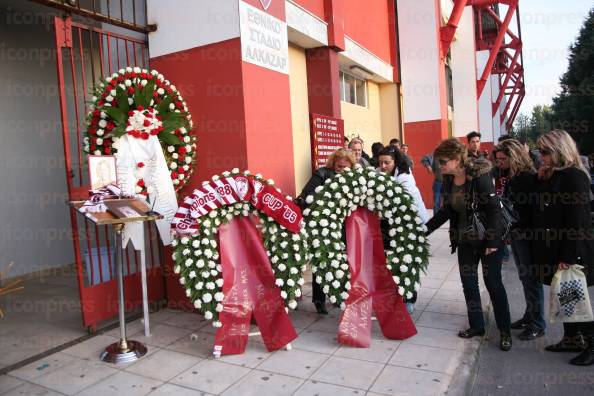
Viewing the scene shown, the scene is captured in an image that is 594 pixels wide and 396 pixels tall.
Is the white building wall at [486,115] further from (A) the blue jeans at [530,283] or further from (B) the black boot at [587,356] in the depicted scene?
(B) the black boot at [587,356]

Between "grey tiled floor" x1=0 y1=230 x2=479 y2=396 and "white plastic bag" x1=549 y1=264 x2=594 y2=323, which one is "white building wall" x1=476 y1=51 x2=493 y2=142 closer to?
"grey tiled floor" x1=0 y1=230 x2=479 y2=396

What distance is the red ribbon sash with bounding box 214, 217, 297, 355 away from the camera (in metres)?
3.72

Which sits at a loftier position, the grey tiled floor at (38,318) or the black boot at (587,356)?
the grey tiled floor at (38,318)

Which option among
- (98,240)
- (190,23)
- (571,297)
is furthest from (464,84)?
(98,240)

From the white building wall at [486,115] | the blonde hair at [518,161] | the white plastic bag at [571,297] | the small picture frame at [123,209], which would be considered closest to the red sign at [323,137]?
the blonde hair at [518,161]

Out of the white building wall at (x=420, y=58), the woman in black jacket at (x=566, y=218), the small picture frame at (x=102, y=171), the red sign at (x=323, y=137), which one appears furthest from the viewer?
the white building wall at (x=420, y=58)

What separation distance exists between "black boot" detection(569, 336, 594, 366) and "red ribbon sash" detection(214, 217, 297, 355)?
2127 mm

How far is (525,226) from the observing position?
3.77 m

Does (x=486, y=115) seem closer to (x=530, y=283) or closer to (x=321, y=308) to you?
(x=530, y=283)

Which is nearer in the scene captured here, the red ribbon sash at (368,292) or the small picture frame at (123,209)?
the small picture frame at (123,209)

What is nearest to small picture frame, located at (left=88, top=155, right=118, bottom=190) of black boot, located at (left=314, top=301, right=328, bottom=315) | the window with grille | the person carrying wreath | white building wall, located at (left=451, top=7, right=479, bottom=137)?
black boot, located at (left=314, top=301, right=328, bottom=315)

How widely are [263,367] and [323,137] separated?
12.9 ft

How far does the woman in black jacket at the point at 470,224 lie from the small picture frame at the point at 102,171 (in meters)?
2.80

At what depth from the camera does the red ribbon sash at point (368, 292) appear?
3867 millimetres
